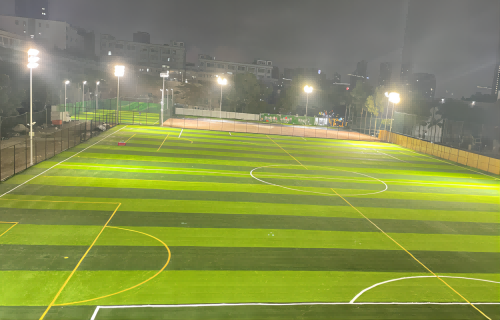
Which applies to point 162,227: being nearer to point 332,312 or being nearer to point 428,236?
point 332,312

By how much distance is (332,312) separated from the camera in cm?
917

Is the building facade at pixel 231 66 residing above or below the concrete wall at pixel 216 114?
above

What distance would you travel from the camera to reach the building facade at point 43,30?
118750 millimetres

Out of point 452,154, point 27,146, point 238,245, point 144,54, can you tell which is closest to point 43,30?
point 144,54

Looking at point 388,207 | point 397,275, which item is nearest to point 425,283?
point 397,275

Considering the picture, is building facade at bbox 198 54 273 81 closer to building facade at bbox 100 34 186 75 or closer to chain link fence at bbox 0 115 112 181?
building facade at bbox 100 34 186 75

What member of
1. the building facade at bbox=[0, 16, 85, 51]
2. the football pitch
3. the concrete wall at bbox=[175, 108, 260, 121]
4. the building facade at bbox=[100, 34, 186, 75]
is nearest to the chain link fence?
the football pitch

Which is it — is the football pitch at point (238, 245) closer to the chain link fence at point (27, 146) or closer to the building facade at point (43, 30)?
the chain link fence at point (27, 146)

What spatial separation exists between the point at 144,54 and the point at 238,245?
162 m

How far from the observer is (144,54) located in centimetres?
16050

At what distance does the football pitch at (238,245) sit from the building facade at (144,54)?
143m

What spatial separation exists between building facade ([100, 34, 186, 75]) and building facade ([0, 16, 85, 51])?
89.2 feet

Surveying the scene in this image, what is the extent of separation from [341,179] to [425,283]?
14965 millimetres

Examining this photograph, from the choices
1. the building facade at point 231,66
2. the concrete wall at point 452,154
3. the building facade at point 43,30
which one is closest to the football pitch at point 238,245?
the concrete wall at point 452,154
